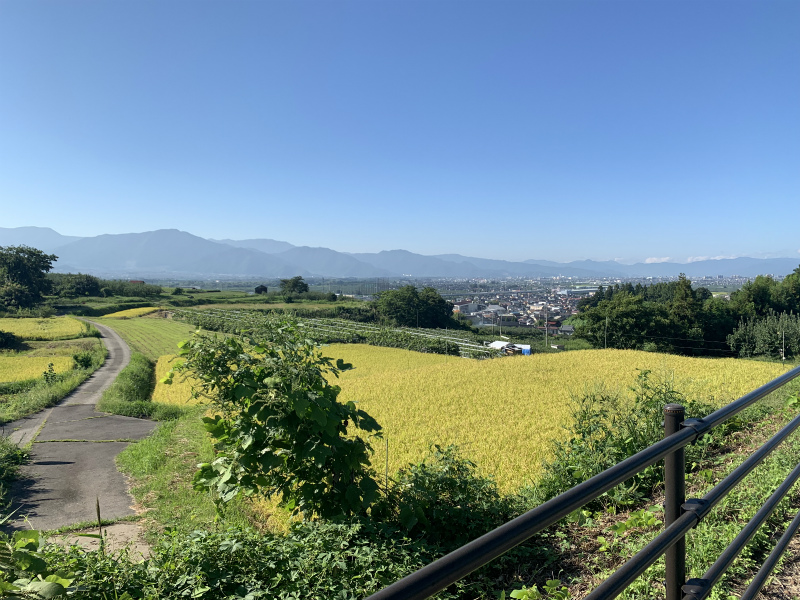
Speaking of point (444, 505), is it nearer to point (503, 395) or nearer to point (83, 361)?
point (503, 395)

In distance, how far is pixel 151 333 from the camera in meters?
40.3

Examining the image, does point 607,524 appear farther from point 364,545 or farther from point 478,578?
point 364,545

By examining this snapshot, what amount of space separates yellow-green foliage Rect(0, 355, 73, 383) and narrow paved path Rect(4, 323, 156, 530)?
8.26 meters

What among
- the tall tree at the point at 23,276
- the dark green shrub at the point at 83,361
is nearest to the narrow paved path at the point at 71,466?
the dark green shrub at the point at 83,361

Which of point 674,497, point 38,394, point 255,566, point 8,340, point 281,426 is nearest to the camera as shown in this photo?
point 674,497

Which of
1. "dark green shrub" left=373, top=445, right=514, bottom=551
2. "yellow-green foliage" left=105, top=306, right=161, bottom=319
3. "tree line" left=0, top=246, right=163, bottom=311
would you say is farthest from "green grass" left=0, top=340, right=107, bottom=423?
"tree line" left=0, top=246, right=163, bottom=311

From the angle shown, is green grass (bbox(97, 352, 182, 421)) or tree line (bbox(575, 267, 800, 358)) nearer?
green grass (bbox(97, 352, 182, 421))

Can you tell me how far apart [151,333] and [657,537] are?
4571 centimetres

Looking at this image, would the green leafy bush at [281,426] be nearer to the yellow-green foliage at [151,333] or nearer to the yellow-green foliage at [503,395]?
the yellow-green foliage at [503,395]

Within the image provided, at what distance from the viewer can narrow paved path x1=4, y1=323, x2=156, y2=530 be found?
6250mm

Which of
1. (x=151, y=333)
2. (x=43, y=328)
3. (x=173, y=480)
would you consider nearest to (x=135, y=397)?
(x=173, y=480)

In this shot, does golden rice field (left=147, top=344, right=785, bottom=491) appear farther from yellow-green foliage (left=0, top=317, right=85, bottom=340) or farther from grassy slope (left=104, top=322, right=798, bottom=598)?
yellow-green foliage (left=0, top=317, right=85, bottom=340)

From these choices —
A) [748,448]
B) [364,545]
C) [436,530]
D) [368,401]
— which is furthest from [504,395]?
[364,545]

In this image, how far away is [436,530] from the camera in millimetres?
4219
